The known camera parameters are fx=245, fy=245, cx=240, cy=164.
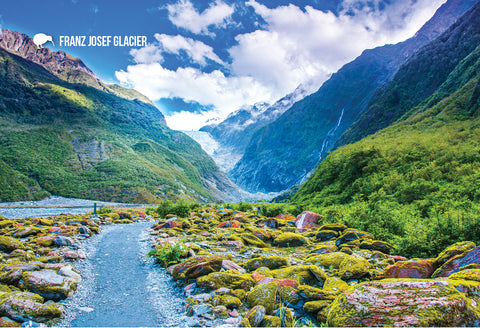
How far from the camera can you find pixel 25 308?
649 cm

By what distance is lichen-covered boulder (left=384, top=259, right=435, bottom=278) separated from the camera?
25.7 ft

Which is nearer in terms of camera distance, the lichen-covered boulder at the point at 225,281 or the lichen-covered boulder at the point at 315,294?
the lichen-covered boulder at the point at 315,294

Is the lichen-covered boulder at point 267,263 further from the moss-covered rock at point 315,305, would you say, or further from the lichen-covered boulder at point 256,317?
the lichen-covered boulder at point 256,317

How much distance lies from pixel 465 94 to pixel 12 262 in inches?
2432

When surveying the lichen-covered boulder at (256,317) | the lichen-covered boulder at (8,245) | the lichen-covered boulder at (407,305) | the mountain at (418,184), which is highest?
the mountain at (418,184)

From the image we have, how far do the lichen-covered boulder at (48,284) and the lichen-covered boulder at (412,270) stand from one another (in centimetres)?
1072

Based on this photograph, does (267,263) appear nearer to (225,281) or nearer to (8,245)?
(225,281)

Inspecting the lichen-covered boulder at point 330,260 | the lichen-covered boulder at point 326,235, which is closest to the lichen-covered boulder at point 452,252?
the lichen-covered boulder at point 330,260

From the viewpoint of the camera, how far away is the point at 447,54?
3735 inches

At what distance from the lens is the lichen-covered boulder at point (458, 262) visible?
24.1ft

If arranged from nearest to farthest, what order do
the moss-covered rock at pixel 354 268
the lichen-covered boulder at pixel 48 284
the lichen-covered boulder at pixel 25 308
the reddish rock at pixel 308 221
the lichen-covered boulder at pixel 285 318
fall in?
1. the lichen-covered boulder at pixel 285 318
2. the lichen-covered boulder at pixel 25 308
3. the lichen-covered boulder at pixel 48 284
4. the moss-covered rock at pixel 354 268
5. the reddish rock at pixel 308 221

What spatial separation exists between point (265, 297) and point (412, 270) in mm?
4930

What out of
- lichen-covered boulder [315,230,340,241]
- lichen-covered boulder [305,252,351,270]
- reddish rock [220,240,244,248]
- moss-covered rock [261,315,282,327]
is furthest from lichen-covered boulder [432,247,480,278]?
reddish rock [220,240,244,248]

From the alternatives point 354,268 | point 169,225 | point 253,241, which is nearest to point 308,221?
point 253,241
